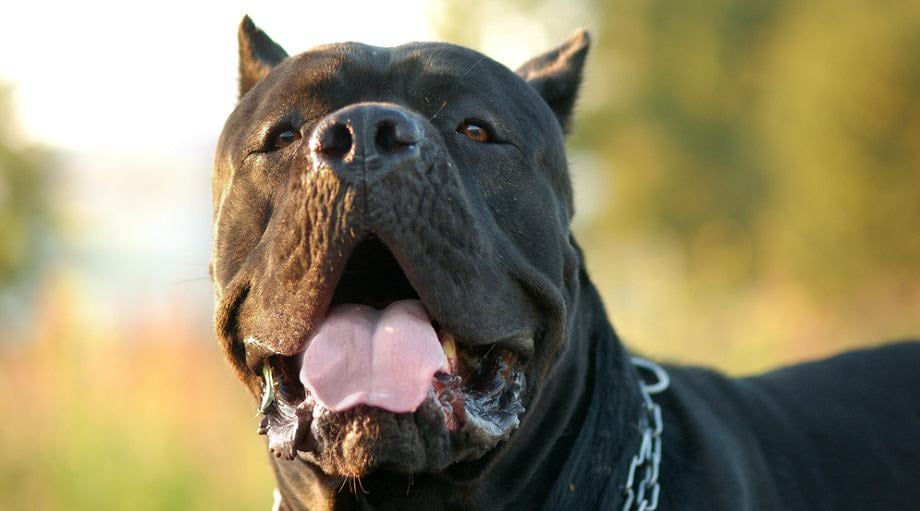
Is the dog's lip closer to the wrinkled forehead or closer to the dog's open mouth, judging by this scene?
the dog's open mouth

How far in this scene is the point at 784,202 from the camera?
2480 centimetres

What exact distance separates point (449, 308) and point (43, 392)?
15.2 feet

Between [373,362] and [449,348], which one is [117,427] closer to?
[449,348]

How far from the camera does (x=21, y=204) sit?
19.3 m

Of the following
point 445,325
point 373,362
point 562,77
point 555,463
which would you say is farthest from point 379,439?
point 562,77

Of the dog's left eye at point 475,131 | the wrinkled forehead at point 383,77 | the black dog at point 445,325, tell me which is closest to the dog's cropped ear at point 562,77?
the black dog at point 445,325

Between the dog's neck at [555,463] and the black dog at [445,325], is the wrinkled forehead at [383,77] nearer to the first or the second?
the black dog at [445,325]

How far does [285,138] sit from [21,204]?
57.4 feet

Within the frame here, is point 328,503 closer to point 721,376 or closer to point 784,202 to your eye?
point 721,376

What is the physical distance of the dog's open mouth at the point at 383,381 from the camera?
279cm

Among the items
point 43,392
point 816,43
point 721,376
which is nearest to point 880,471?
point 721,376

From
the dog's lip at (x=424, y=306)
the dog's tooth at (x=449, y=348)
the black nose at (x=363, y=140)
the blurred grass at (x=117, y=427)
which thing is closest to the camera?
the black nose at (x=363, y=140)

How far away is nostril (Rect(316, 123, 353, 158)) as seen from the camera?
2754 mm

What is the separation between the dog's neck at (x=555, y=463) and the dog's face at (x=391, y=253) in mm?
211
